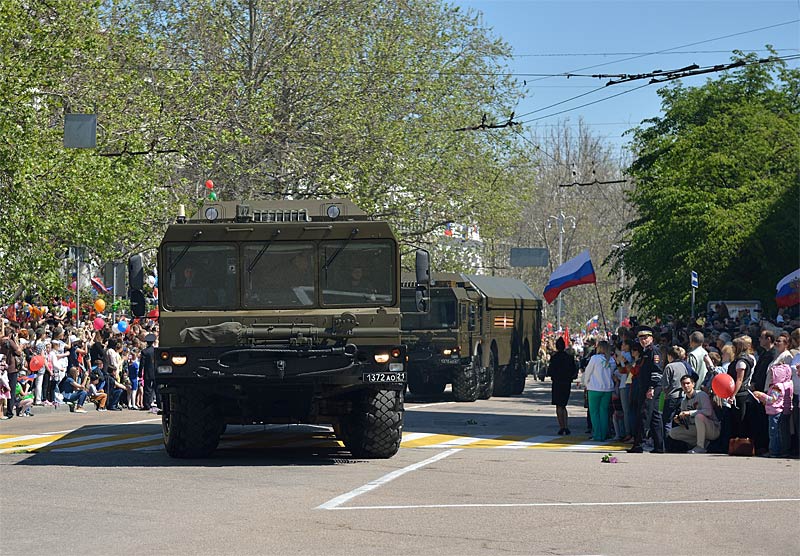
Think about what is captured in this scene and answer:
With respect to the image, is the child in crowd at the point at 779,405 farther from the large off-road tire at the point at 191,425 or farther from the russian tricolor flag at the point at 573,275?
the russian tricolor flag at the point at 573,275

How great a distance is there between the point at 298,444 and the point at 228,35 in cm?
2748

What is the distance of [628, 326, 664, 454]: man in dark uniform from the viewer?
794 inches

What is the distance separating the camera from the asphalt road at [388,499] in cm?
1056

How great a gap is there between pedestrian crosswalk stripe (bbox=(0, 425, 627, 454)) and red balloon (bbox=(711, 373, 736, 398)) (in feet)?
7.98

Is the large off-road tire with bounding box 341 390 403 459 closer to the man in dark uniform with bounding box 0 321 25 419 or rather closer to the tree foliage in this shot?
the man in dark uniform with bounding box 0 321 25 419

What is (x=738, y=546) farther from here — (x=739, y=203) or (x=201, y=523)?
(x=739, y=203)

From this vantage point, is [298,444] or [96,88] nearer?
[298,444]

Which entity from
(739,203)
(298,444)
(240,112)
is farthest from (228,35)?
(298,444)

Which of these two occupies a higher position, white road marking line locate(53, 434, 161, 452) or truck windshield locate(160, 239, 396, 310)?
truck windshield locate(160, 239, 396, 310)

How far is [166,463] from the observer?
57.3 ft

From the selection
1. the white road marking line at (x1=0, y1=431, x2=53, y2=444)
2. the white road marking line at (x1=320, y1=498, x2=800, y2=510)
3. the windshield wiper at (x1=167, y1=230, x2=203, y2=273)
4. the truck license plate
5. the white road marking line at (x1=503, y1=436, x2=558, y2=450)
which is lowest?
the white road marking line at (x1=503, y1=436, x2=558, y2=450)

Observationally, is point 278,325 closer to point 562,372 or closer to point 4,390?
point 562,372

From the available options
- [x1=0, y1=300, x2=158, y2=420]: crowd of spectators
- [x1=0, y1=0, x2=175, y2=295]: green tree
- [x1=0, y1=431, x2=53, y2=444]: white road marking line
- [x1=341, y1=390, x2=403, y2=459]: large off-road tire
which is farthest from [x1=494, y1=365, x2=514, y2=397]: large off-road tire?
[x1=341, y1=390, x2=403, y2=459]: large off-road tire

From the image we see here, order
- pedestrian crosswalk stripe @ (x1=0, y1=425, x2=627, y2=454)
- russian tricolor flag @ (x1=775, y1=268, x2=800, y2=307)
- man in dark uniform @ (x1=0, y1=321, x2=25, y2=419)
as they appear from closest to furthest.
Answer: pedestrian crosswalk stripe @ (x1=0, y1=425, x2=627, y2=454), man in dark uniform @ (x1=0, y1=321, x2=25, y2=419), russian tricolor flag @ (x1=775, y1=268, x2=800, y2=307)
